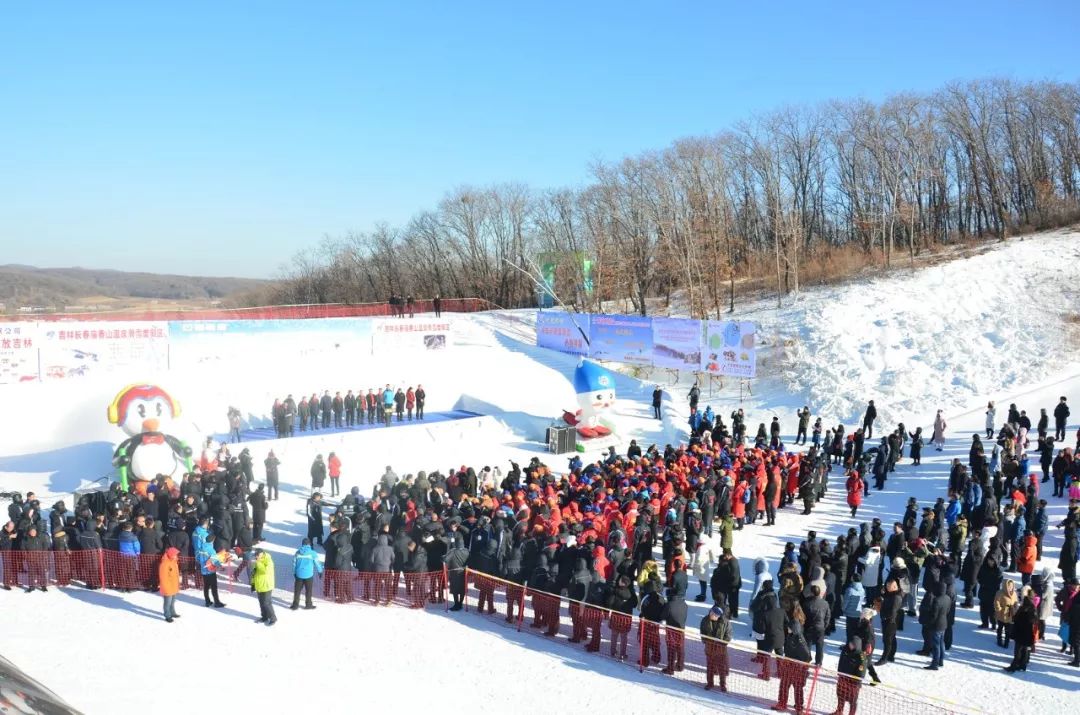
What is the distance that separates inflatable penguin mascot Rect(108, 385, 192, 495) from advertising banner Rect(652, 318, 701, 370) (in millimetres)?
16916

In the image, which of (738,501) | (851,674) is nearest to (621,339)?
(738,501)

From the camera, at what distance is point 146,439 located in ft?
55.9

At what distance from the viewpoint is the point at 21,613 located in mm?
10664

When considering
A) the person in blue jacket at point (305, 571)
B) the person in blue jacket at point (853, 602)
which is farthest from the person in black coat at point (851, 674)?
the person in blue jacket at point (305, 571)

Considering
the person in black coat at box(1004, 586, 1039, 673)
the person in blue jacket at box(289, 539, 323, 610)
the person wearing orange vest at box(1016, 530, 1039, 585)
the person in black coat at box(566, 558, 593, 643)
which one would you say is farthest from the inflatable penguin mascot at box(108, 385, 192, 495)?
the person wearing orange vest at box(1016, 530, 1039, 585)

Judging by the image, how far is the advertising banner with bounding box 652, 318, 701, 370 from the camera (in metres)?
28.7

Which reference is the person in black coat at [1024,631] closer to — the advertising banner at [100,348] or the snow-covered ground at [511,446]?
the snow-covered ground at [511,446]

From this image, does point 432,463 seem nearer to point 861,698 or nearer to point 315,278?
point 861,698

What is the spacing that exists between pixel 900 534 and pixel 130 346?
830 inches

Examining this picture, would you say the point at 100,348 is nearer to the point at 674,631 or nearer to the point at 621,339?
the point at 621,339

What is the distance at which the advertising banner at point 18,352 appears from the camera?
22.4 meters

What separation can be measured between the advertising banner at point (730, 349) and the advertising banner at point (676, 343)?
0.38m

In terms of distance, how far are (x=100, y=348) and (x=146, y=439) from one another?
8.33 meters

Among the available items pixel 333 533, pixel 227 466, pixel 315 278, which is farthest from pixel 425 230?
pixel 333 533
